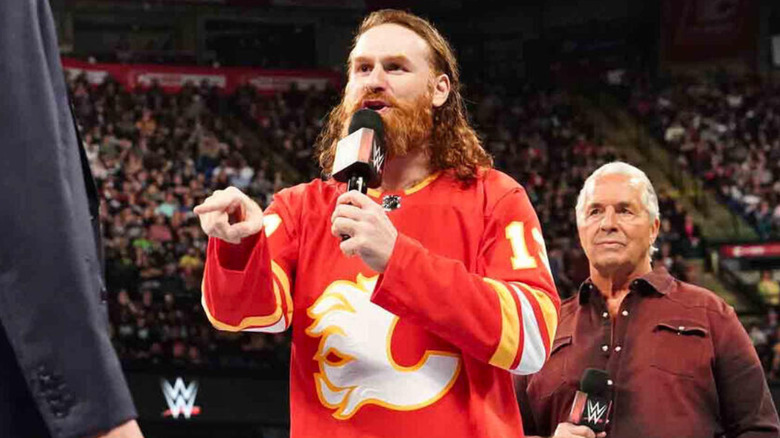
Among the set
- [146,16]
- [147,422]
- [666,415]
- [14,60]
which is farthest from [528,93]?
[14,60]

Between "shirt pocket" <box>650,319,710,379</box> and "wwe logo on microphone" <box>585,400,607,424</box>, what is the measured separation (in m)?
0.33

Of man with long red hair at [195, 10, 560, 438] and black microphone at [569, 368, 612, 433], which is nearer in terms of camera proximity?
man with long red hair at [195, 10, 560, 438]

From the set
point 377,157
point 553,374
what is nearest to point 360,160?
point 377,157

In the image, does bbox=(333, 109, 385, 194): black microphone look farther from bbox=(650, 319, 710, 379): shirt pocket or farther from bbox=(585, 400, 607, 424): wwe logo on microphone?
bbox=(650, 319, 710, 379): shirt pocket

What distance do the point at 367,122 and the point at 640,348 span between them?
4.55 feet

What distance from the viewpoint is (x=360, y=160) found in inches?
80.7

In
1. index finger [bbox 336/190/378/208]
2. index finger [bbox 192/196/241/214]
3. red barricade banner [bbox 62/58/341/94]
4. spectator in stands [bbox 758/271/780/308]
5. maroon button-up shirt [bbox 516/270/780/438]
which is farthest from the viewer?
red barricade banner [bbox 62/58/341/94]

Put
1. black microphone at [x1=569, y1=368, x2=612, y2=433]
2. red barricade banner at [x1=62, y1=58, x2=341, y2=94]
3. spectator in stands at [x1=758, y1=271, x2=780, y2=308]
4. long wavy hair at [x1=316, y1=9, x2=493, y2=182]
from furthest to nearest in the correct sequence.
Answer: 1. red barricade banner at [x1=62, y1=58, x2=341, y2=94]
2. spectator in stands at [x1=758, y1=271, x2=780, y2=308]
3. black microphone at [x1=569, y1=368, x2=612, y2=433]
4. long wavy hair at [x1=316, y1=9, x2=493, y2=182]

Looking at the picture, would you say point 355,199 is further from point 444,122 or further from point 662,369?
point 662,369

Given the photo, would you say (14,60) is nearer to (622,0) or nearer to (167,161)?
(167,161)

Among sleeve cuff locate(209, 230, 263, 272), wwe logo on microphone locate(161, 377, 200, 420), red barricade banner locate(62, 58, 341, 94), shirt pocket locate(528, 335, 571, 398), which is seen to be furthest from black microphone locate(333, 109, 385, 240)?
red barricade banner locate(62, 58, 341, 94)

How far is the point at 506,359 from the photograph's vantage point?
2186 millimetres

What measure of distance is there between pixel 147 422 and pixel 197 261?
3.08 m

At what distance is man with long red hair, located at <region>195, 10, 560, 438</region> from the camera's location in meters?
2.13
